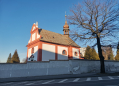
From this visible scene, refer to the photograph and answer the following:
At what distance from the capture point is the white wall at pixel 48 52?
80.5 feet

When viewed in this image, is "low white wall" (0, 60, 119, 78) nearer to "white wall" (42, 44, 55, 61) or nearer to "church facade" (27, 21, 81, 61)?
"church facade" (27, 21, 81, 61)

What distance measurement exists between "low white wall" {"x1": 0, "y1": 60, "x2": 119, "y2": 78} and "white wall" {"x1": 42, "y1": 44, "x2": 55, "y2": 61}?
8550mm

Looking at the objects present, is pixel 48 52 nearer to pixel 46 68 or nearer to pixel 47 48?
pixel 47 48

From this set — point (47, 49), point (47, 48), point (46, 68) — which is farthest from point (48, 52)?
point (46, 68)

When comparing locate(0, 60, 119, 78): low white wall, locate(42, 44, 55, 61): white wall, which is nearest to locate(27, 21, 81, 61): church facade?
locate(42, 44, 55, 61): white wall

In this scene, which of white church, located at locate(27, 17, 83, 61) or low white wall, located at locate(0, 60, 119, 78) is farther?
white church, located at locate(27, 17, 83, 61)

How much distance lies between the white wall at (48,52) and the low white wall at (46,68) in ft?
28.1

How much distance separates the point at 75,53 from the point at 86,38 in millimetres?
16457

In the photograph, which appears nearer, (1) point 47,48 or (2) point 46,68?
(2) point 46,68

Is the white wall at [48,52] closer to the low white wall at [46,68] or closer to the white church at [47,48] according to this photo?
the white church at [47,48]

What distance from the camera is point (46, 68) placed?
15727 millimetres

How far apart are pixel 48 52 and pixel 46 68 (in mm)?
9815

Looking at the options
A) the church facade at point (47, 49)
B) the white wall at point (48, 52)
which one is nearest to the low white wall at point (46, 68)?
the church facade at point (47, 49)

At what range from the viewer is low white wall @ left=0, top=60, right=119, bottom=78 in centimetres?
1432
